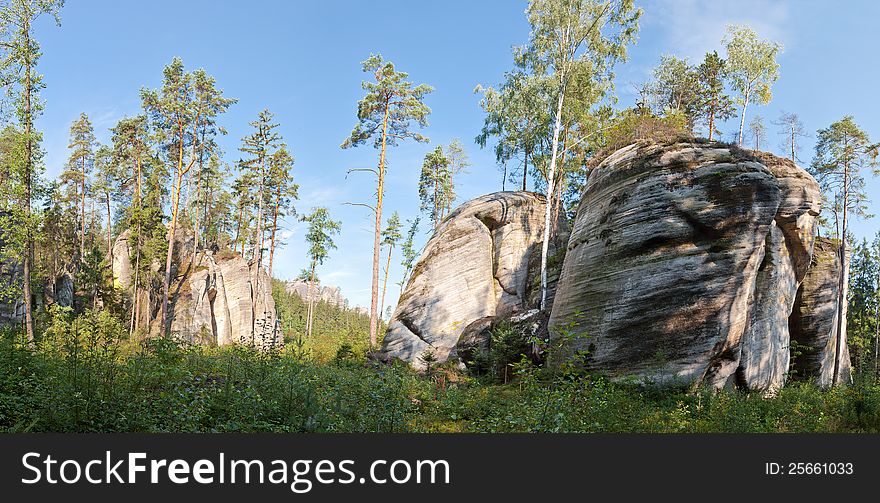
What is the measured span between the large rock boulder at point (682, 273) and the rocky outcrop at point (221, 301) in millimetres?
23402

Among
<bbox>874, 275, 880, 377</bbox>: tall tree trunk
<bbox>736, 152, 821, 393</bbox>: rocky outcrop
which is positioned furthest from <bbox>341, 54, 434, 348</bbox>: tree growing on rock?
<bbox>874, 275, 880, 377</bbox>: tall tree trunk

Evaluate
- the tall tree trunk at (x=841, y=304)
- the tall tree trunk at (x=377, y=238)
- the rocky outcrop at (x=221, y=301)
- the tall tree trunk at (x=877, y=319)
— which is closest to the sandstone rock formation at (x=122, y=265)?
the rocky outcrop at (x=221, y=301)

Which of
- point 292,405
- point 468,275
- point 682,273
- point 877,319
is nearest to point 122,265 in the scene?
point 468,275

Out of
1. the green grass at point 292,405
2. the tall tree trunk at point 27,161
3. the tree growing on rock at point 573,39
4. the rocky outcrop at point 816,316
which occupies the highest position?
the tree growing on rock at point 573,39

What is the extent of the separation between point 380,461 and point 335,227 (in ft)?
132

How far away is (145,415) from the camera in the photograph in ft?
20.4

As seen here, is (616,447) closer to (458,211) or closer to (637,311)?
(637,311)

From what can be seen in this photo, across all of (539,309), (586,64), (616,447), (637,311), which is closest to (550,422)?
(616,447)

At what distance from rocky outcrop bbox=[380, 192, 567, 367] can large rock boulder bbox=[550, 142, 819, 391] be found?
6.99 m

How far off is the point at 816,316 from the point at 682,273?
9.91m

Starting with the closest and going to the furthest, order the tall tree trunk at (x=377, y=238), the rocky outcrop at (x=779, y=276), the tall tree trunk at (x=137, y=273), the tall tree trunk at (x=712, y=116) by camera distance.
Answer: the rocky outcrop at (x=779, y=276)
the tall tree trunk at (x=377, y=238)
the tall tree trunk at (x=712, y=116)
the tall tree trunk at (x=137, y=273)

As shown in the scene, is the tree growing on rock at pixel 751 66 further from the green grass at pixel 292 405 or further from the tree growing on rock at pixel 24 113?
the tree growing on rock at pixel 24 113

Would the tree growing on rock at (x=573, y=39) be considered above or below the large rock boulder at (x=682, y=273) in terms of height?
above

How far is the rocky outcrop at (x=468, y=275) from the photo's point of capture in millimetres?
21672
